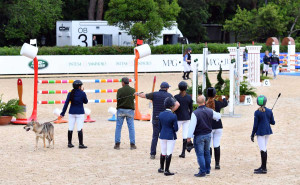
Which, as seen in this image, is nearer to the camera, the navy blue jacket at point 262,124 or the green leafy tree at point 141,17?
the navy blue jacket at point 262,124

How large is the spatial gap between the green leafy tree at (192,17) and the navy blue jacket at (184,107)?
4755cm

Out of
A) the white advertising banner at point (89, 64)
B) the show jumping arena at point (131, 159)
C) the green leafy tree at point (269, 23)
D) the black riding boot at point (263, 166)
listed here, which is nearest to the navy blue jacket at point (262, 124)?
the black riding boot at point (263, 166)

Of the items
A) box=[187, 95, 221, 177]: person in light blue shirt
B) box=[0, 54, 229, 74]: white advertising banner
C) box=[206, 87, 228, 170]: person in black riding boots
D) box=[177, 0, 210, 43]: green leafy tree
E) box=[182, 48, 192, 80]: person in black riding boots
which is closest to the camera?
box=[187, 95, 221, 177]: person in light blue shirt

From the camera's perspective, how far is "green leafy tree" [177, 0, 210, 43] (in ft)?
198

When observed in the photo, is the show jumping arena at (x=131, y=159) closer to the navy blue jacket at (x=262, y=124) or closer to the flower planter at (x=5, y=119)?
the flower planter at (x=5, y=119)

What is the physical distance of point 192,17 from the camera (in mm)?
61031

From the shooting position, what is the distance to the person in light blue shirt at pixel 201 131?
10.9 meters

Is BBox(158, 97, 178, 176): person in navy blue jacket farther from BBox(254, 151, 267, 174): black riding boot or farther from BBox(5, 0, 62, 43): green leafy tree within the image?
BBox(5, 0, 62, 43): green leafy tree

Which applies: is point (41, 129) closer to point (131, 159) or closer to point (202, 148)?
point (131, 159)

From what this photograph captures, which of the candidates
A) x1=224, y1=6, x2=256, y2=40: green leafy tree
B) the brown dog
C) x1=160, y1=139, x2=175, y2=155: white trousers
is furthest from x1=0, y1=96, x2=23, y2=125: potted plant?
x1=224, y1=6, x2=256, y2=40: green leafy tree

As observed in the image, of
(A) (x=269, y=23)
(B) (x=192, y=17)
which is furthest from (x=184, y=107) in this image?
(B) (x=192, y=17)

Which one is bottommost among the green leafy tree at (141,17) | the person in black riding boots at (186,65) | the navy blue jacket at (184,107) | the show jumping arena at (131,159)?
the show jumping arena at (131,159)

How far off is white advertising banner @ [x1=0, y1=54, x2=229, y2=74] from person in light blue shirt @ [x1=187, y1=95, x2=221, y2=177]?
2563 cm

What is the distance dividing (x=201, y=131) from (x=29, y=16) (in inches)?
1589
